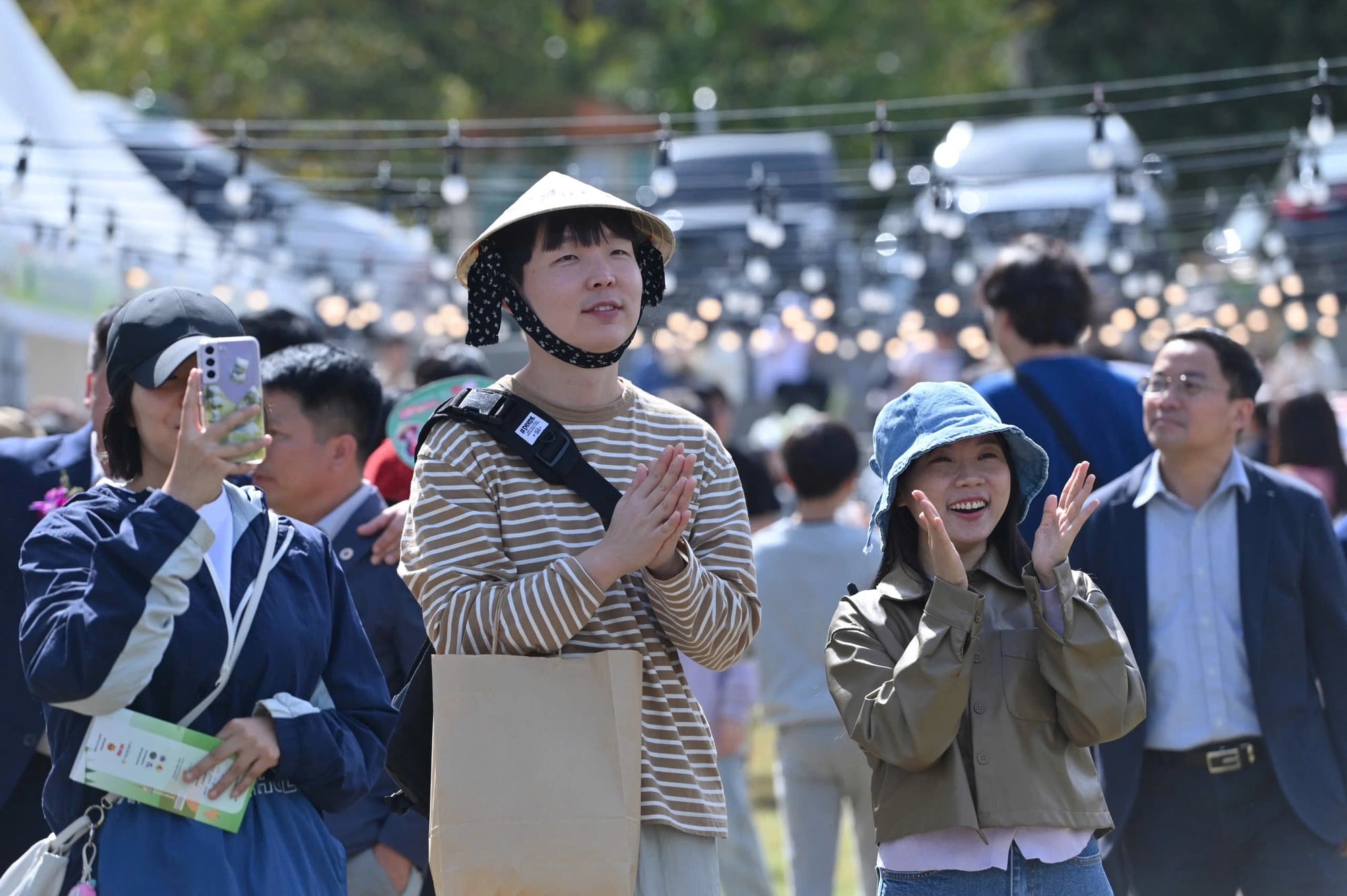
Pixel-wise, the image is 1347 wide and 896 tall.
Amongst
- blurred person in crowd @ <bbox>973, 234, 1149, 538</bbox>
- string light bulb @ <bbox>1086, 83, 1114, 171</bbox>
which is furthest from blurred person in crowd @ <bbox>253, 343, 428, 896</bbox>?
string light bulb @ <bbox>1086, 83, 1114, 171</bbox>

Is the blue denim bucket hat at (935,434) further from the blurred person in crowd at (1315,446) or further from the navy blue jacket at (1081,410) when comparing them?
the blurred person in crowd at (1315,446)

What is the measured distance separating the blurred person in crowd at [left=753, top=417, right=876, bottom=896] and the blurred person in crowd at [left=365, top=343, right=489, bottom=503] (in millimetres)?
1072

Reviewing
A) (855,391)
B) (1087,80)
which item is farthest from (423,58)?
(855,391)

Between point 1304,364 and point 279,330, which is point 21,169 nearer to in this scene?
point 279,330

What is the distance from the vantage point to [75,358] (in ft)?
36.3

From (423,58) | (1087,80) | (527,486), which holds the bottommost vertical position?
(527,486)

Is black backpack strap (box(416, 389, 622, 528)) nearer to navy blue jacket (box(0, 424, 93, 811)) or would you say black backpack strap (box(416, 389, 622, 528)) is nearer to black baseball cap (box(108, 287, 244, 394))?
black baseball cap (box(108, 287, 244, 394))

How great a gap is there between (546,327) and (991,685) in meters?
1.06

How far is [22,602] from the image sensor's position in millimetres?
3736

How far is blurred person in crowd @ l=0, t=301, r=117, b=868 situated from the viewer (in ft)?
12.2

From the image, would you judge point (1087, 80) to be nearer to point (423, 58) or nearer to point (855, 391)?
point (855, 391)

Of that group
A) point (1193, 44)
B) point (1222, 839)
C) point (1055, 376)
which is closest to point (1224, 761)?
point (1222, 839)

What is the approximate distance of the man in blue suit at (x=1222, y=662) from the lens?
3994 mm

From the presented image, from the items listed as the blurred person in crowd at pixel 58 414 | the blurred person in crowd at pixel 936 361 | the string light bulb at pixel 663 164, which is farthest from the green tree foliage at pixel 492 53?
the string light bulb at pixel 663 164
